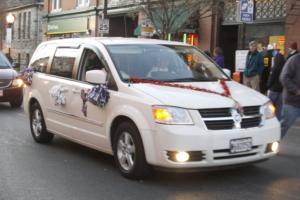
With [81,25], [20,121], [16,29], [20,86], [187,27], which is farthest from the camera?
[16,29]

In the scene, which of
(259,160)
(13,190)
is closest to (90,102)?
(13,190)

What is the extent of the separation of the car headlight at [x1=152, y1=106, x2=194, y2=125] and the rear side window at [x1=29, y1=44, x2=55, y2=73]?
337 centimetres

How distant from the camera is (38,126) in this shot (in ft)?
30.3

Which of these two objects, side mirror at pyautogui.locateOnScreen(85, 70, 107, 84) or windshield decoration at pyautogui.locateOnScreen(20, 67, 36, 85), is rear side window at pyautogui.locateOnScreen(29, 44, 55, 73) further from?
side mirror at pyautogui.locateOnScreen(85, 70, 107, 84)

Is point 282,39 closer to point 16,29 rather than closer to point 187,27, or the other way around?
point 187,27

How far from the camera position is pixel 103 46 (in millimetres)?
7590

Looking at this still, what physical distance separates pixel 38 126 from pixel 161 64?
280cm

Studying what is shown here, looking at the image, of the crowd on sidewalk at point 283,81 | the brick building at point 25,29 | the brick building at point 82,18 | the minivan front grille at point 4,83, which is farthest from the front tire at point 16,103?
the brick building at point 25,29

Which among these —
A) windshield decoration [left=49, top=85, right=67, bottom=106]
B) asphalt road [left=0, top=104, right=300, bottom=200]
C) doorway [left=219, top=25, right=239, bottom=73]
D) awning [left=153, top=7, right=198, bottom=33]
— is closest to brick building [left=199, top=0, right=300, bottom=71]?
doorway [left=219, top=25, right=239, bottom=73]

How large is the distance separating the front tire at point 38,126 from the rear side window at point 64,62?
779 mm

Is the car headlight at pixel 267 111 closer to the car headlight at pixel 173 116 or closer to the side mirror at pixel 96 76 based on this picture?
the car headlight at pixel 173 116

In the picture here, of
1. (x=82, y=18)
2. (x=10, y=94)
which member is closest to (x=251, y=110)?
(x=10, y=94)

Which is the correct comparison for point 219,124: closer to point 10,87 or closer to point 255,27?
point 10,87

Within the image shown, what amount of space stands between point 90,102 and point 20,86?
27.0 feet
